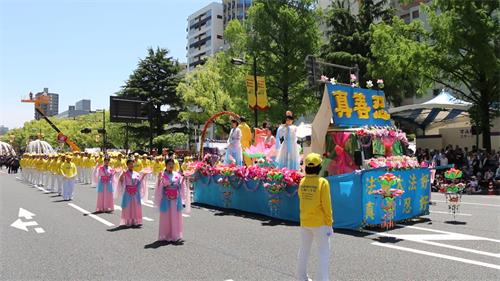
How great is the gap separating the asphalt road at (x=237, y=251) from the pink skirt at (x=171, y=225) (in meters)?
0.26

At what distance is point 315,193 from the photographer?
5441 millimetres

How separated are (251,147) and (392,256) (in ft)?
26.0

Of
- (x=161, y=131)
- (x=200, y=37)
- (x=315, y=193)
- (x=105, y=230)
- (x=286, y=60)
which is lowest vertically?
(x=105, y=230)

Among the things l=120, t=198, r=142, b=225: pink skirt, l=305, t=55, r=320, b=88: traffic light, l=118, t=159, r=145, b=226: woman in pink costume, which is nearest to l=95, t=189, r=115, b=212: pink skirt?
l=118, t=159, r=145, b=226: woman in pink costume

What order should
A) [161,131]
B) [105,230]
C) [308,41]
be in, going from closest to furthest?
[105,230] < [308,41] < [161,131]

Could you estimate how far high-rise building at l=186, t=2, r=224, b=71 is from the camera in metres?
88.4

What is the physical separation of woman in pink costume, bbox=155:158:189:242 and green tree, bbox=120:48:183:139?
136 feet

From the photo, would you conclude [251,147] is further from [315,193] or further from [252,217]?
[315,193]

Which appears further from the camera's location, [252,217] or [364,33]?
[364,33]

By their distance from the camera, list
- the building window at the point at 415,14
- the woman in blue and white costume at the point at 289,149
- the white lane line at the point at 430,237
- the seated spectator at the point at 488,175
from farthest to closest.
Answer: the building window at the point at 415,14
the seated spectator at the point at 488,175
the woman in blue and white costume at the point at 289,149
the white lane line at the point at 430,237

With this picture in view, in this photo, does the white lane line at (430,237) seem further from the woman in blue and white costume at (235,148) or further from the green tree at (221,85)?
the green tree at (221,85)

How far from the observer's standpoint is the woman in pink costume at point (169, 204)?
887cm

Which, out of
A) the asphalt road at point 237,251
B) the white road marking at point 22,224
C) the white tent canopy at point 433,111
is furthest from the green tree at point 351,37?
the white road marking at point 22,224

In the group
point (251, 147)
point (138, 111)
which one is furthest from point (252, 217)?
point (138, 111)
